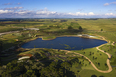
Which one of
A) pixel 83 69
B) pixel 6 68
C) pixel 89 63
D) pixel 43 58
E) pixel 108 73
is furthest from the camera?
pixel 43 58

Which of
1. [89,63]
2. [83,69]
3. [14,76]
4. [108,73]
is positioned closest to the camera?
[14,76]

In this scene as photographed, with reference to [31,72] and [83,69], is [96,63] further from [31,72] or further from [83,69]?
[31,72]

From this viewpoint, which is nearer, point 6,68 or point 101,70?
point 6,68

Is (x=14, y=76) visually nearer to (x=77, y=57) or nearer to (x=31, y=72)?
(x=31, y=72)

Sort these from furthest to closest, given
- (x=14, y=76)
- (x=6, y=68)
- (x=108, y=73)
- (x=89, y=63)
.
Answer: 1. (x=89, y=63)
2. (x=108, y=73)
3. (x=6, y=68)
4. (x=14, y=76)

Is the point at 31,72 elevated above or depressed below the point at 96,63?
above

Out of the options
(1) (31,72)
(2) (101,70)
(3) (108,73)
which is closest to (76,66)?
(2) (101,70)

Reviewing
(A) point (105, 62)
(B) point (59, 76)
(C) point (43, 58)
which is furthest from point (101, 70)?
(C) point (43, 58)

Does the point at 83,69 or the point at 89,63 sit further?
the point at 89,63

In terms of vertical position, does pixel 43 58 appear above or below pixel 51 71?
below
